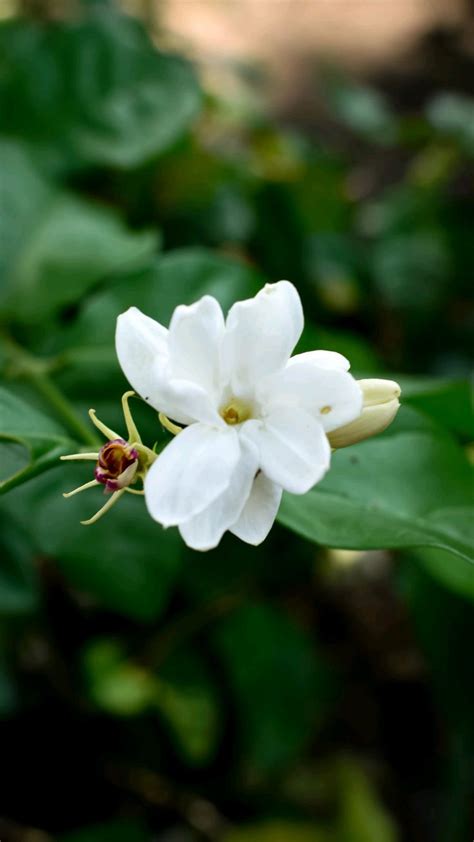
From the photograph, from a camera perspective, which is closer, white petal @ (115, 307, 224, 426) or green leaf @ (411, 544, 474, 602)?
white petal @ (115, 307, 224, 426)

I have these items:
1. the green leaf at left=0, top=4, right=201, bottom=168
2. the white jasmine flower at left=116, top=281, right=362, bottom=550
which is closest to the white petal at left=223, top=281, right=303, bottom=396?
the white jasmine flower at left=116, top=281, right=362, bottom=550

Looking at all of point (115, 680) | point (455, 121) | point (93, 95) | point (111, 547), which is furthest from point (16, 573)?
point (455, 121)

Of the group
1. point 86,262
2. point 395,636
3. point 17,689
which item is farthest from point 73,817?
point 86,262

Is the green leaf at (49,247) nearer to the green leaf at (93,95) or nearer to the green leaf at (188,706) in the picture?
the green leaf at (93,95)

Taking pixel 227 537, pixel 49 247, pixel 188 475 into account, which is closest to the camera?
pixel 188 475

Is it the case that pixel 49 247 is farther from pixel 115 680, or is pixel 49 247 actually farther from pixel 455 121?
pixel 455 121

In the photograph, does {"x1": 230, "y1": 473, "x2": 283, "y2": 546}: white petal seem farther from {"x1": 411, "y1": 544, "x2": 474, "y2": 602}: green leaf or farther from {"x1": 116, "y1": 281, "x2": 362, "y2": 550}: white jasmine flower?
{"x1": 411, "y1": 544, "x2": 474, "y2": 602}: green leaf
